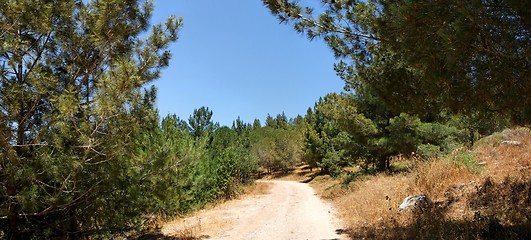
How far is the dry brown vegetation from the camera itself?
5.80 meters

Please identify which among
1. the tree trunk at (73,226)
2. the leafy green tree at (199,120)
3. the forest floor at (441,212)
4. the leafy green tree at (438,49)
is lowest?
the forest floor at (441,212)

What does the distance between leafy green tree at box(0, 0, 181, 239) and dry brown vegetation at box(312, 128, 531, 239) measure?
5.36 meters

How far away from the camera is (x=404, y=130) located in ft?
52.2

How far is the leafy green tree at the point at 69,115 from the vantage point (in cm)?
525

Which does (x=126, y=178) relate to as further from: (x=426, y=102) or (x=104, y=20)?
(x=426, y=102)

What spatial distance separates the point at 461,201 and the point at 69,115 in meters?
7.92

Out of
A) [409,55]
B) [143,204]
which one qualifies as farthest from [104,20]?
[409,55]

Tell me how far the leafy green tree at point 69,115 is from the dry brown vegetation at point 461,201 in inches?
211

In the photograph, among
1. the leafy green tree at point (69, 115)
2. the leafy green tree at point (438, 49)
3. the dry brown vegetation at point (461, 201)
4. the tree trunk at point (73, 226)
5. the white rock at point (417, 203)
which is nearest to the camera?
the leafy green tree at point (438, 49)

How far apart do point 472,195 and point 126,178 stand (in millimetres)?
7435

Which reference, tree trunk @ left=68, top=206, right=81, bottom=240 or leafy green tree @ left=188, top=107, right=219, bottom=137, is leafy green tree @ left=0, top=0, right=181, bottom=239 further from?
leafy green tree @ left=188, top=107, right=219, bottom=137

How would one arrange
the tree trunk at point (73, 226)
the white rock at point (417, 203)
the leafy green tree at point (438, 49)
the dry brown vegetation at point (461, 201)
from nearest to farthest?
the leafy green tree at point (438, 49) < the dry brown vegetation at point (461, 201) < the tree trunk at point (73, 226) < the white rock at point (417, 203)

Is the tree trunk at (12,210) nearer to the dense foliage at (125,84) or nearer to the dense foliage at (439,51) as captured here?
the dense foliage at (125,84)

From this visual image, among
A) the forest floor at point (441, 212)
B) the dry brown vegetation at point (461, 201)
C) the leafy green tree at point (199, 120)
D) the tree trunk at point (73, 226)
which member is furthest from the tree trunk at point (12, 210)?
the leafy green tree at point (199, 120)
